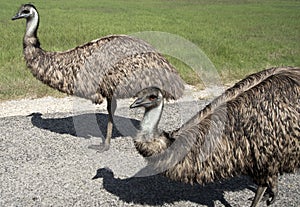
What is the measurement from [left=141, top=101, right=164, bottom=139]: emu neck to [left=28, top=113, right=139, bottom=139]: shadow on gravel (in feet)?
11.3

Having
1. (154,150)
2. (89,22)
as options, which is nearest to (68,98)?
(154,150)

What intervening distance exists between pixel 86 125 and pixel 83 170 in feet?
6.64

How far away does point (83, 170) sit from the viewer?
264 inches

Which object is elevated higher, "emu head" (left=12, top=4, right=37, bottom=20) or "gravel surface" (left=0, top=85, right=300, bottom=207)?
"emu head" (left=12, top=4, right=37, bottom=20)

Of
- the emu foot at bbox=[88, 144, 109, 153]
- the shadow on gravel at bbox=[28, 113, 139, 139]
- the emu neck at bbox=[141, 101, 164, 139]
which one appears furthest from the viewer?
the shadow on gravel at bbox=[28, 113, 139, 139]

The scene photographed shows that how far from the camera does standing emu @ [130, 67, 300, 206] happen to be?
4.80 meters

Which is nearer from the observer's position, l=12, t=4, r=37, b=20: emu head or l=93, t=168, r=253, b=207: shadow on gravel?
l=93, t=168, r=253, b=207: shadow on gravel

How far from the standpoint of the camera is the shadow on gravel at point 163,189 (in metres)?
5.89

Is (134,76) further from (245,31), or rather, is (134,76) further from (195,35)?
(245,31)

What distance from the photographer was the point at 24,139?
779 centimetres

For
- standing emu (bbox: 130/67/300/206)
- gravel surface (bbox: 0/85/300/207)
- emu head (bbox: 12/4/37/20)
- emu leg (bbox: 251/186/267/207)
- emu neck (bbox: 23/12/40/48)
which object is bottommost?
gravel surface (bbox: 0/85/300/207)

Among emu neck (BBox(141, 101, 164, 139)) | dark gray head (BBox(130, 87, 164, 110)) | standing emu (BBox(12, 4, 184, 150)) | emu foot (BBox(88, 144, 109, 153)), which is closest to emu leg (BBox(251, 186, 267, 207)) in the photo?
emu neck (BBox(141, 101, 164, 139))

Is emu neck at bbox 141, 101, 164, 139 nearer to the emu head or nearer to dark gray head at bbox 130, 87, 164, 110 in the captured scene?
dark gray head at bbox 130, 87, 164, 110

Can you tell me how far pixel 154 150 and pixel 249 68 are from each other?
9724 millimetres
